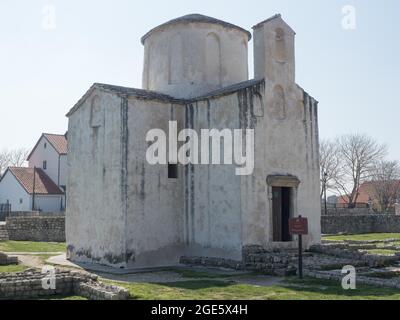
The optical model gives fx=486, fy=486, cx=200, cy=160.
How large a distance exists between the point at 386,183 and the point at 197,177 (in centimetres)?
4719

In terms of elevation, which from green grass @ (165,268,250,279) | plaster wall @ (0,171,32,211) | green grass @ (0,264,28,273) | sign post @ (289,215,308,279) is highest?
plaster wall @ (0,171,32,211)

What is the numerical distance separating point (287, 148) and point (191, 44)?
6285 mm

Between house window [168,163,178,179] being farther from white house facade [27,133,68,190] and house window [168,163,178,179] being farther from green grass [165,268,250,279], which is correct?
white house facade [27,133,68,190]

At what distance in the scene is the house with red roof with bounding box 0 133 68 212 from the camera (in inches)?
1711

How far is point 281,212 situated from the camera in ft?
59.1

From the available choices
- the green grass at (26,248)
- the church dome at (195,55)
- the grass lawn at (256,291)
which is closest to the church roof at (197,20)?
the church dome at (195,55)

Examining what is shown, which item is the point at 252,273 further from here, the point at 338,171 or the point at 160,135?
the point at 338,171

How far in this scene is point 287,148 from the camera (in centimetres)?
1812

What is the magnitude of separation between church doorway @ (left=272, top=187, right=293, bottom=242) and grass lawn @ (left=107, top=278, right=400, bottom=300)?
4.66m

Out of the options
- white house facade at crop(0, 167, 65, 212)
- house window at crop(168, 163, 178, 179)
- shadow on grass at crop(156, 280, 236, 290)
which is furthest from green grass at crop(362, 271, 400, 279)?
white house facade at crop(0, 167, 65, 212)

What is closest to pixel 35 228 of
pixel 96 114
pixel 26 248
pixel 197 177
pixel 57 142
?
pixel 26 248

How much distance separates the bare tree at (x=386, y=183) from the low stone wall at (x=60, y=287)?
50.8m

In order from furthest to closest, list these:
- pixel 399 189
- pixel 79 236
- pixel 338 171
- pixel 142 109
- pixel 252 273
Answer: pixel 399 189 → pixel 338 171 → pixel 79 236 → pixel 142 109 → pixel 252 273
